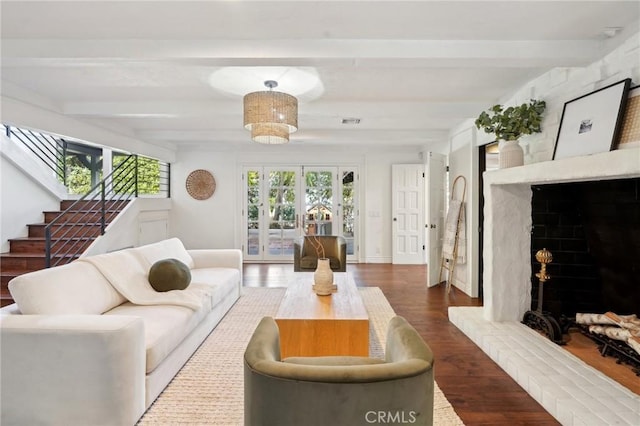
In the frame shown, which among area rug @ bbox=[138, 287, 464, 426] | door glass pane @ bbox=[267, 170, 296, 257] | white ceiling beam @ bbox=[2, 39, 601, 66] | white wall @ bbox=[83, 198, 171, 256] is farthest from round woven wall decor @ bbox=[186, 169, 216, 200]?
white ceiling beam @ bbox=[2, 39, 601, 66]

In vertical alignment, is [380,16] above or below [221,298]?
above

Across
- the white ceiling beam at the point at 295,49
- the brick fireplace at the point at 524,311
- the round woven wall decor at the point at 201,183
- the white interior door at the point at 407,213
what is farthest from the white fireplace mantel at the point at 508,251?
the round woven wall decor at the point at 201,183

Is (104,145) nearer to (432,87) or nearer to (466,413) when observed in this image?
(432,87)

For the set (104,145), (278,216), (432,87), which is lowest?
(278,216)

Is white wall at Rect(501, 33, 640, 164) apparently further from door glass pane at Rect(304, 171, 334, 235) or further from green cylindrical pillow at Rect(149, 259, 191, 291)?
door glass pane at Rect(304, 171, 334, 235)

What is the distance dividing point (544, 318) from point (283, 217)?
5.06 meters

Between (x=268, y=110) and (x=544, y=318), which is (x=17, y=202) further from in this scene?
(x=544, y=318)

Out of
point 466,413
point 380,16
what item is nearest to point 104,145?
point 380,16

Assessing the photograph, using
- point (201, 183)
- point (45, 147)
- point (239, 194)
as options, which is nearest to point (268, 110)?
point (239, 194)

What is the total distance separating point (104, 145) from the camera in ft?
16.2

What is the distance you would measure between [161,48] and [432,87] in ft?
8.14

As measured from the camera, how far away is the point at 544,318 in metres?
2.93

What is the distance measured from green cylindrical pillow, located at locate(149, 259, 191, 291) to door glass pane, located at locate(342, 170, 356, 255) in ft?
14.7

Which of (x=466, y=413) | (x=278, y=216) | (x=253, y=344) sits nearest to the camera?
(x=253, y=344)
